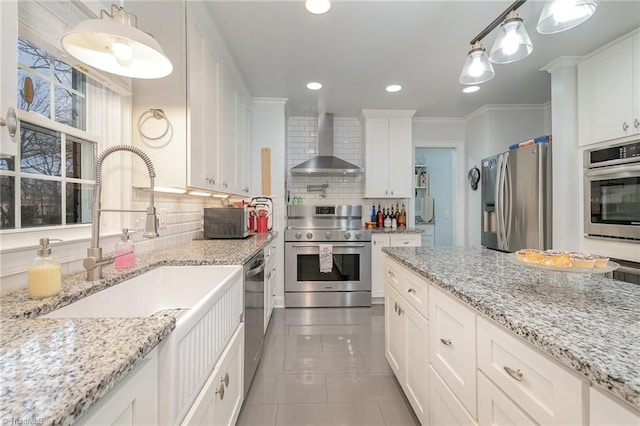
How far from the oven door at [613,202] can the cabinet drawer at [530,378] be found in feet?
6.84

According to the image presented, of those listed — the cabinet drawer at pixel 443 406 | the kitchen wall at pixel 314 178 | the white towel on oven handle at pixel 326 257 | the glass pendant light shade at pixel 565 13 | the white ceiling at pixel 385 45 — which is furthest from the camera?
the kitchen wall at pixel 314 178

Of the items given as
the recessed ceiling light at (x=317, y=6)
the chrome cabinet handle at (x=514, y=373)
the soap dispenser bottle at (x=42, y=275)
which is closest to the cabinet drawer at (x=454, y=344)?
the chrome cabinet handle at (x=514, y=373)

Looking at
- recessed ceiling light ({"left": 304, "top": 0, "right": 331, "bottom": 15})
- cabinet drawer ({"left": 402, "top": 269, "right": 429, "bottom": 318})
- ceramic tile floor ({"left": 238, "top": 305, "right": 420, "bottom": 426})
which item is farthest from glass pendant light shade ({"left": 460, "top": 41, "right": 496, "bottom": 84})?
ceramic tile floor ({"left": 238, "top": 305, "right": 420, "bottom": 426})

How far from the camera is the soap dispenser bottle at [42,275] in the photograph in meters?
0.87

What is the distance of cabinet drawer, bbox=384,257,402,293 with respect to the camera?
5.89 feet

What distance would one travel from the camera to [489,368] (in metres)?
0.91

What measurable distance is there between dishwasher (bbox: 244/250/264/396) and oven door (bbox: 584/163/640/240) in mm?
2725

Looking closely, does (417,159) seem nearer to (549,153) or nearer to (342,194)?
(342,194)

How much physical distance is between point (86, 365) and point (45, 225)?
103 cm

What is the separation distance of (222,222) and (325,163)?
1.73 meters

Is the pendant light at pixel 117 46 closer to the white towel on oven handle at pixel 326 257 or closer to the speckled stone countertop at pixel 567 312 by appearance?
the speckled stone countertop at pixel 567 312

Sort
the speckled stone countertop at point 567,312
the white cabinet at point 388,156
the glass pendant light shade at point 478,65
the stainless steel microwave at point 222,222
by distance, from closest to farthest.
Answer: the speckled stone countertop at point 567,312
the glass pendant light shade at point 478,65
the stainless steel microwave at point 222,222
the white cabinet at point 388,156

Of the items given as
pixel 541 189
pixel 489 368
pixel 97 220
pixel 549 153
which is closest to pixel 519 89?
pixel 549 153

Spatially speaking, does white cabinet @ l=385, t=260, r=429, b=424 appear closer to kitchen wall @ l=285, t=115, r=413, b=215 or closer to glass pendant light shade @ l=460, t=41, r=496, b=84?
glass pendant light shade @ l=460, t=41, r=496, b=84
